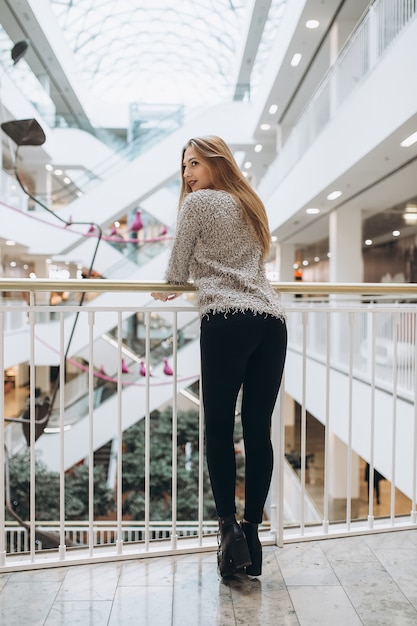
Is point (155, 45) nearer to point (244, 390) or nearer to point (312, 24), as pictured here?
point (312, 24)

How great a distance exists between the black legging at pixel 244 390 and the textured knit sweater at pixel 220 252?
0.05m

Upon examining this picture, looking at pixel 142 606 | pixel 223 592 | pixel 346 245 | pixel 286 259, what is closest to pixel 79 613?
pixel 142 606

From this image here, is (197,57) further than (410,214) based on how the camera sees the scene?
Yes

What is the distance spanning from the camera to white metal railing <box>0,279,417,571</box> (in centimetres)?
190

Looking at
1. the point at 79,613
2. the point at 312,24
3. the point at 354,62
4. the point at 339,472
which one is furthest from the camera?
the point at 339,472

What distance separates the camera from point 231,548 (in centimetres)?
168

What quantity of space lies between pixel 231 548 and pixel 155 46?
24.4 metres

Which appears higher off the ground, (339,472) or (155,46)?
(155,46)

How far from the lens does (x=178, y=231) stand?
5.59 feet

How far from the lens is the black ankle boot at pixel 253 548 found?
1728 mm

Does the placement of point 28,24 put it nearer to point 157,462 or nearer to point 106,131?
point 106,131

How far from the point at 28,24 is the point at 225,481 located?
12239 mm

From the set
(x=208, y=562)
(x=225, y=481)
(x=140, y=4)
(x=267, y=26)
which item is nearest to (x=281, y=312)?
(x=225, y=481)

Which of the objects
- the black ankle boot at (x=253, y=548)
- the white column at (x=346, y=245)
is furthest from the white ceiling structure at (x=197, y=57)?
the black ankle boot at (x=253, y=548)
